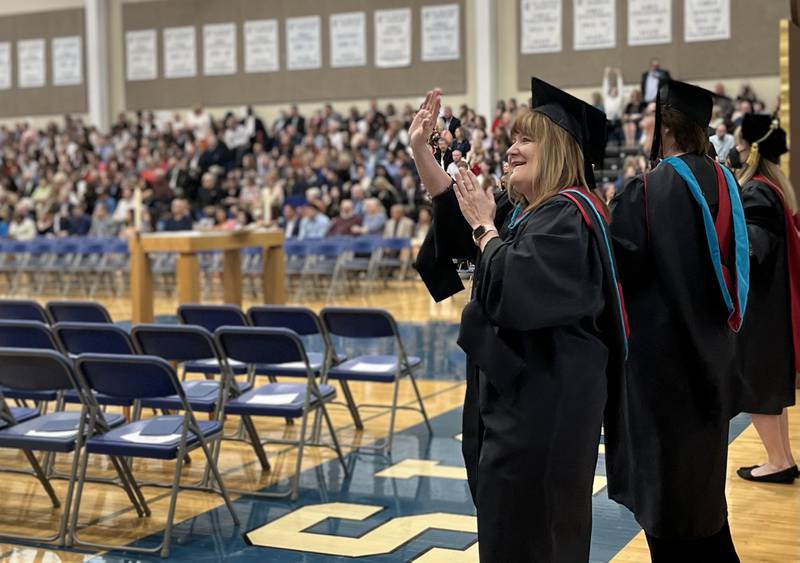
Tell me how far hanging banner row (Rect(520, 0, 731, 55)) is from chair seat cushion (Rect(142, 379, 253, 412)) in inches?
638

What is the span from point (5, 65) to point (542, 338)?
91.9 ft

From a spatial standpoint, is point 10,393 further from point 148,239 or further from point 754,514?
point 754,514

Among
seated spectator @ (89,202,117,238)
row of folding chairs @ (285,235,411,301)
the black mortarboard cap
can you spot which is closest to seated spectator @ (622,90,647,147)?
row of folding chairs @ (285,235,411,301)

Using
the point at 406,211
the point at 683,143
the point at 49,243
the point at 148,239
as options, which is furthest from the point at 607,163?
the point at 683,143

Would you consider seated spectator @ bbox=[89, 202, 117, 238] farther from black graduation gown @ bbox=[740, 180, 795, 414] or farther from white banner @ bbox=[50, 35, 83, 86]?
black graduation gown @ bbox=[740, 180, 795, 414]

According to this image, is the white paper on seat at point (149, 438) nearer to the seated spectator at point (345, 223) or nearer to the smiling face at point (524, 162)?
the smiling face at point (524, 162)

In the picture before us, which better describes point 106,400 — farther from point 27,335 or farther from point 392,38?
point 392,38

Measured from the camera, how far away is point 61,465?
22.6 feet

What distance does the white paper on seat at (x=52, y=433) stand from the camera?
538 cm

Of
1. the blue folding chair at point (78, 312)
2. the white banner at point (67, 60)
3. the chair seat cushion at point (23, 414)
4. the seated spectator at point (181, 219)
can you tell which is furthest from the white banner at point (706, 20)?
the chair seat cushion at point (23, 414)

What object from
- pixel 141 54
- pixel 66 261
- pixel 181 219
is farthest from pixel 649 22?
pixel 141 54

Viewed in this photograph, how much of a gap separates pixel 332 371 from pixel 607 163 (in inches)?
433

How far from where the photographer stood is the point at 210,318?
7477 millimetres

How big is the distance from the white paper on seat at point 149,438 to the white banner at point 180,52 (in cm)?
2171
